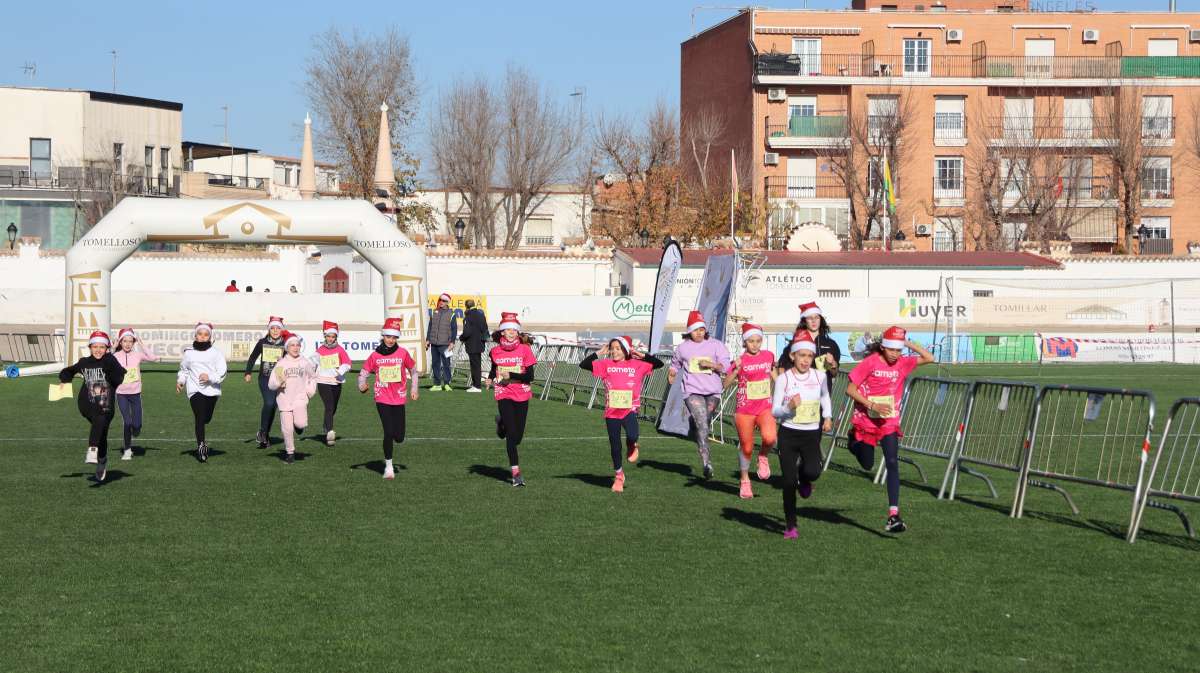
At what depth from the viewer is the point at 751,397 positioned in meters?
14.5

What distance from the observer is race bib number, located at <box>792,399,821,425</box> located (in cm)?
1172

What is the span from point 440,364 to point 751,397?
57.4ft

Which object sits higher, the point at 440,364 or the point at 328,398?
the point at 328,398

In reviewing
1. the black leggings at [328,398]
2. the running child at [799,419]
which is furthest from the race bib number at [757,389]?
the black leggings at [328,398]

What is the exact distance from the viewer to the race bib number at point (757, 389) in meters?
14.4

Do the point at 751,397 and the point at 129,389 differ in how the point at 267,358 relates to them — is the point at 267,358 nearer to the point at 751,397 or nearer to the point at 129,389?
the point at 129,389

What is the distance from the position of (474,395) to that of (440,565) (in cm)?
1912

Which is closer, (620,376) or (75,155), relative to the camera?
(620,376)

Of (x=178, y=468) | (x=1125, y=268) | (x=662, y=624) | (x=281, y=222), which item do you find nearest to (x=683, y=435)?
(x=178, y=468)

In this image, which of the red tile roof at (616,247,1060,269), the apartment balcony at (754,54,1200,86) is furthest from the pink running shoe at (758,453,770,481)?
the apartment balcony at (754,54,1200,86)

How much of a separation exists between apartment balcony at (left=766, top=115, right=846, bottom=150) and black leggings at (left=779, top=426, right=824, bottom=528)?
188 ft

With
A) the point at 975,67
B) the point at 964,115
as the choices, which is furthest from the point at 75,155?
the point at 975,67

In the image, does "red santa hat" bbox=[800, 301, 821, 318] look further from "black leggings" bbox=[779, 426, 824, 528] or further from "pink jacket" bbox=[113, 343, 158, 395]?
"pink jacket" bbox=[113, 343, 158, 395]

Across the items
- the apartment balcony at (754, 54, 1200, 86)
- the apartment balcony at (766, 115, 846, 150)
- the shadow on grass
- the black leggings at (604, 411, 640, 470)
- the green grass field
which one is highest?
the apartment balcony at (754, 54, 1200, 86)
